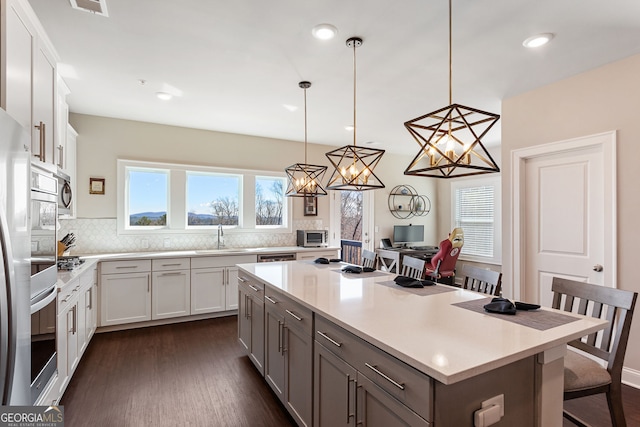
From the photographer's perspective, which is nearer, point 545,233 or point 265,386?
point 265,386

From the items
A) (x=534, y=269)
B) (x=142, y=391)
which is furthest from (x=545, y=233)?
(x=142, y=391)

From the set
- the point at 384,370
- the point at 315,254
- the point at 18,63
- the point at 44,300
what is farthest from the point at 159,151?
the point at 384,370

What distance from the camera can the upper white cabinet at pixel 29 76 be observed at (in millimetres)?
1484

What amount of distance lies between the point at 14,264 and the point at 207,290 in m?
3.61

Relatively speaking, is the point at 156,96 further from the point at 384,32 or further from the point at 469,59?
the point at 469,59

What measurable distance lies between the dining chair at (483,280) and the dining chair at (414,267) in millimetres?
385

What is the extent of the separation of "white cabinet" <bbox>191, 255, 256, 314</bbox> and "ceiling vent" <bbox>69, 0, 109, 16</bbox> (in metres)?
2.97

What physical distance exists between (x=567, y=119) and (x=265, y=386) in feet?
12.2

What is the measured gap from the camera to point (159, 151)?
4.74 m

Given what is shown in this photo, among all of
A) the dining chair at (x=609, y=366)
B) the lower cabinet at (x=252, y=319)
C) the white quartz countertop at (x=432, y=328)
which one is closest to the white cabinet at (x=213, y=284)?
the lower cabinet at (x=252, y=319)

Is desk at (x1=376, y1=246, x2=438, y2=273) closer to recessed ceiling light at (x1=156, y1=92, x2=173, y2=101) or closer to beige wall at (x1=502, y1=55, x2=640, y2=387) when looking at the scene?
beige wall at (x1=502, y1=55, x2=640, y2=387)

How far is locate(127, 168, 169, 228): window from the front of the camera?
181 inches

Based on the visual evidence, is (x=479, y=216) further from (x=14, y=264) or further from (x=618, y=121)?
(x=14, y=264)

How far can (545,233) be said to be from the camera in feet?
11.2
